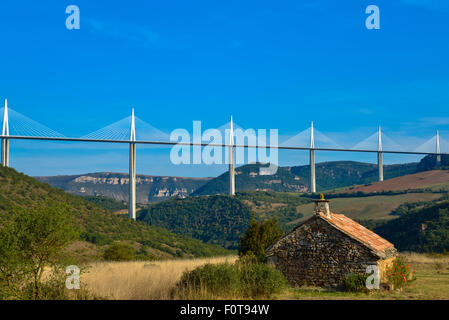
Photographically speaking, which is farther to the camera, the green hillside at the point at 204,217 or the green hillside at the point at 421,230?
the green hillside at the point at 204,217

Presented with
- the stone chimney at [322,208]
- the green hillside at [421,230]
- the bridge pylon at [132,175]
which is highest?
the bridge pylon at [132,175]

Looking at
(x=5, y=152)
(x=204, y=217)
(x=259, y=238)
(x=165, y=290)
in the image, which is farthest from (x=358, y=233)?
(x=204, y=217)

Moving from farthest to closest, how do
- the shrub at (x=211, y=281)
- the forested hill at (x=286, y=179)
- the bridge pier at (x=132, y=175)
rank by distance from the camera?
1. the forested hill at (x=286, y=179)
2. the bridge pier at (x=132, y=175)
3. the shrub at (x=211, y=281)


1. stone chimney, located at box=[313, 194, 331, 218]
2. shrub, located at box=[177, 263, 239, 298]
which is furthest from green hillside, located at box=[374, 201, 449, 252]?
shrub, located at box=[177, 263, 239, 298]

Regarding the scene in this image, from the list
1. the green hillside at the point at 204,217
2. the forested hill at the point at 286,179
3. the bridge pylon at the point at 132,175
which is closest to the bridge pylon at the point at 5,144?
the bridge pylon at the point at 132,175

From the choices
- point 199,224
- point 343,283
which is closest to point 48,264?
point 343,283

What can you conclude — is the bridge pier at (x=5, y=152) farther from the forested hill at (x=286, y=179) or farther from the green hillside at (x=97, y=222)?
the forested hill at (x=286, y=179)
